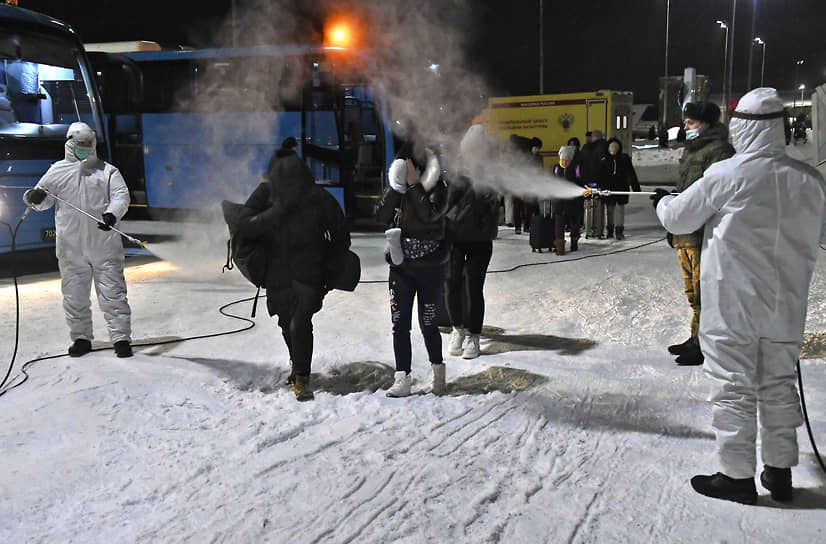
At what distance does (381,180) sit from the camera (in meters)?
14.7

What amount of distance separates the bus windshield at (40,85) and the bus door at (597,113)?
421 inches

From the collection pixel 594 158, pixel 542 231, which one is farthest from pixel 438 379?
pixel 594 158

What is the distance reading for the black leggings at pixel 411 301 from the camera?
5.06 m

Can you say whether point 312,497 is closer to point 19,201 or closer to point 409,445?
point 409,445

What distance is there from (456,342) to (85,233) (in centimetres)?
325

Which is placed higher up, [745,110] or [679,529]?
[745,110]

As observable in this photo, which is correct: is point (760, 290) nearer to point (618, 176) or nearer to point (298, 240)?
point (298, 240)

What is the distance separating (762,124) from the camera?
339 centimetres

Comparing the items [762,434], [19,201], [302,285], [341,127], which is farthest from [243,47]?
[762,434]

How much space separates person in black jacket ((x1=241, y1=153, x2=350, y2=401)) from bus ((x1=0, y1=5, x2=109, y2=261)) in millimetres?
6586

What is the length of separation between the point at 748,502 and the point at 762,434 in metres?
0.33

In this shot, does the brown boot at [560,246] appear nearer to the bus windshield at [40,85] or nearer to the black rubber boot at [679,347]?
the black rubber boot at [679,347]

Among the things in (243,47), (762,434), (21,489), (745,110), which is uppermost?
(243,47)

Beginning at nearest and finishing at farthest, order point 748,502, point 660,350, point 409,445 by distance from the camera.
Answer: point 748,502 → point 409,445 → point 660,350
